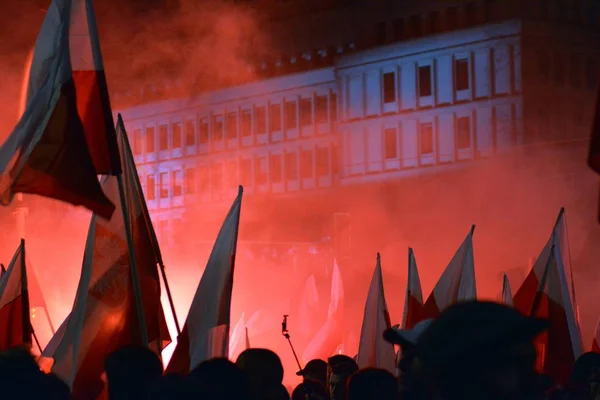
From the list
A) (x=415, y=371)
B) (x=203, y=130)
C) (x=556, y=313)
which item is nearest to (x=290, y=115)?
(x=203, y=130)

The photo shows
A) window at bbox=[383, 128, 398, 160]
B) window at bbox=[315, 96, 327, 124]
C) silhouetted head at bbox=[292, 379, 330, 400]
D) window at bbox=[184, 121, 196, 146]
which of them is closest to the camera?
silhouetted head at bbox=[292, 379, 330, 400]

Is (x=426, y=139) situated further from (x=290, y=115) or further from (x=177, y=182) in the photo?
(x=177, y=182)

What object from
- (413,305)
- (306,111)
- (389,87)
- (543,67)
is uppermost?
(543,67)

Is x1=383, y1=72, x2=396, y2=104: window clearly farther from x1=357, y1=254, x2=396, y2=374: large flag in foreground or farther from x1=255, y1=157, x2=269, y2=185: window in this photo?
x1=357, y1=254, x2=396, y2=374: large flag in foreground

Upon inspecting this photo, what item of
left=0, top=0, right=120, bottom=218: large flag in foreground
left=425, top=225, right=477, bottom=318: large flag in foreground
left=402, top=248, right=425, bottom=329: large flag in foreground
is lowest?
left=402, top=248, right=425, bottom=329: large flag in foreground

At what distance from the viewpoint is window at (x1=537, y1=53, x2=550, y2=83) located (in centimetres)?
3672

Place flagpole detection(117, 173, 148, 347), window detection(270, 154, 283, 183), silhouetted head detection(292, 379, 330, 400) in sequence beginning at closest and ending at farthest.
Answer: silhouetted head detection(292, 379, 330, 400) < flagpole detection(117, 173, 148, 347) < window detection(270, 154, 283, 183)

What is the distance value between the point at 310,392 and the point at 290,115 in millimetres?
37697

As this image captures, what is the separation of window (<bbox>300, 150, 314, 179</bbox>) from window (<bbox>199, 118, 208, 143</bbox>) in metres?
4.60

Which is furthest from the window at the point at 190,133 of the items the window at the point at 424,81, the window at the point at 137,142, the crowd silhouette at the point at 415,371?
the crowd silhouette at the point at 415,371

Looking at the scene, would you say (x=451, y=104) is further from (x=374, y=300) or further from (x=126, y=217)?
(x=126, y=217)

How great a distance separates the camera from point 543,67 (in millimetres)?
36812

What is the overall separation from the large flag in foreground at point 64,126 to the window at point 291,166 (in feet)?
120

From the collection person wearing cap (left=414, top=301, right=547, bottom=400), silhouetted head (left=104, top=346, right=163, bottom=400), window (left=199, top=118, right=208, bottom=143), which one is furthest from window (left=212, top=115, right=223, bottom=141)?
person wearing cap (left=414, top=301, right=547, bottom=400)
